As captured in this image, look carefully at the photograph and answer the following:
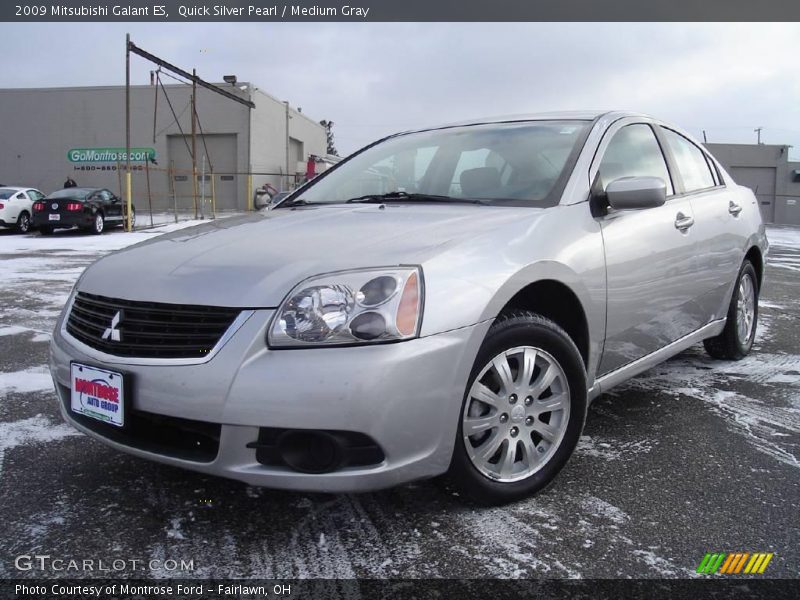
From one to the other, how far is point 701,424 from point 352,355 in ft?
6.89

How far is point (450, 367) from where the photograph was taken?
79.7 inches

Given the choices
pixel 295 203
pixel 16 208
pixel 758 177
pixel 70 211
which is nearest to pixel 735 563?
pixel 295 203

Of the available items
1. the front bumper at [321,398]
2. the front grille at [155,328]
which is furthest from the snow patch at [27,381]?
the front bumper at [321,398]

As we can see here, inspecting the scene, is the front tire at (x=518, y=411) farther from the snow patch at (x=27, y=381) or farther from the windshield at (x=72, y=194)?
the windshield at (x=72, y=194)

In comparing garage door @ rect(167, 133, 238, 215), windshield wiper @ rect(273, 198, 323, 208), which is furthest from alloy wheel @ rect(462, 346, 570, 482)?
garage door @ rect(167, 133, 238, 215)

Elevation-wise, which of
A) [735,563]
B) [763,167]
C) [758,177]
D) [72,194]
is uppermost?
[763,167]

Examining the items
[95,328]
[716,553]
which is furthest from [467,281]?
[95,328]

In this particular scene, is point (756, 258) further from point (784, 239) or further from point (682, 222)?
point (784, 239)

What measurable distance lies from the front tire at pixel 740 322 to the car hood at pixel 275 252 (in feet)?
7.37

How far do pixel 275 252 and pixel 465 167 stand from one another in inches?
49.7

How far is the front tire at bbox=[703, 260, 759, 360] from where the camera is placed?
164 inches

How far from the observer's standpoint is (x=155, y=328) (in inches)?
83.1

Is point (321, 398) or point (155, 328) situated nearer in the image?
point (321, 398)

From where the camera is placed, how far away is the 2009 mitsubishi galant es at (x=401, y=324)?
1937mm
